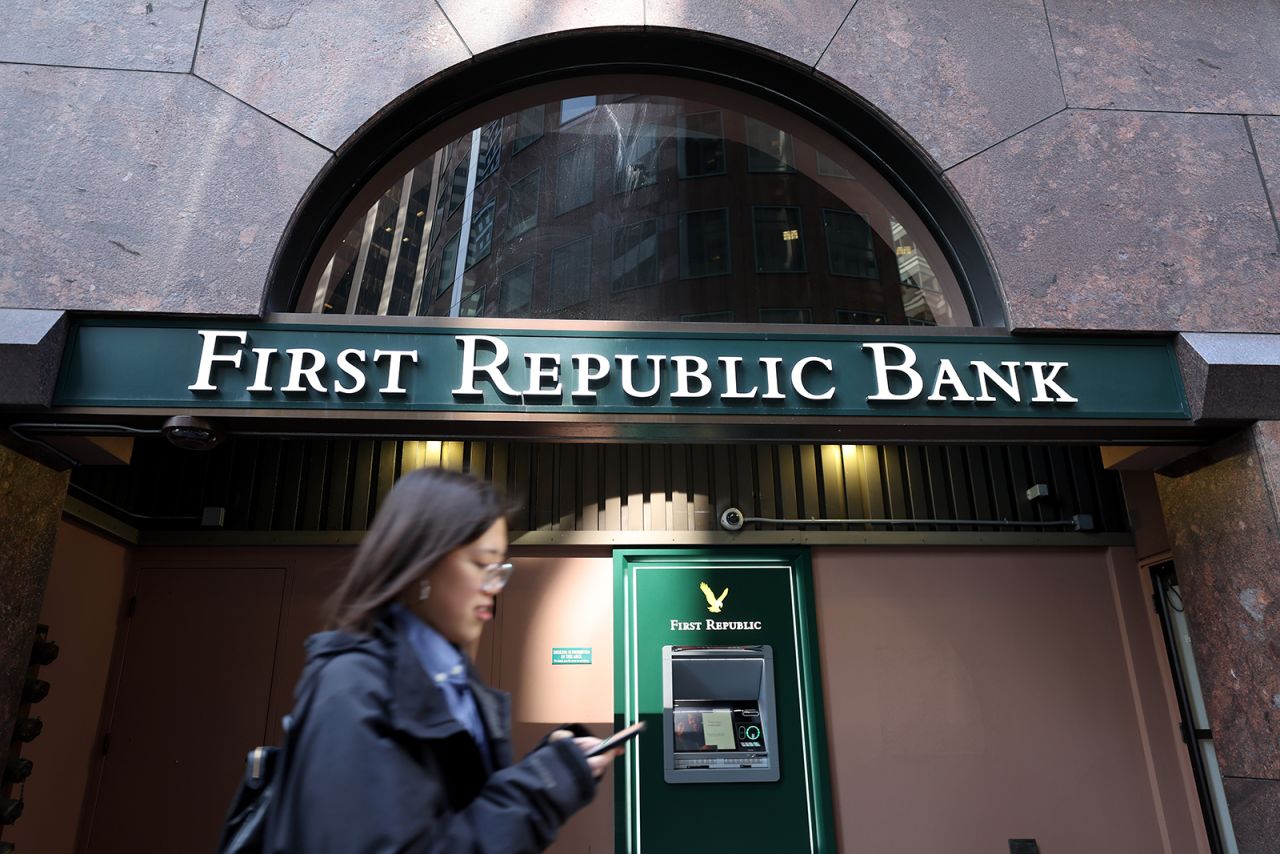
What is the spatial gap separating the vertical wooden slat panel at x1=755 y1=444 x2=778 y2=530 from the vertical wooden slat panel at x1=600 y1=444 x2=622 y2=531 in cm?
88

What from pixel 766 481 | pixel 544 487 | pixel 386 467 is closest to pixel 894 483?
pixel 766 481

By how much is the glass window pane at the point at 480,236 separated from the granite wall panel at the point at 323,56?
662 millimetres

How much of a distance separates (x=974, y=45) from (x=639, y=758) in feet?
13.2

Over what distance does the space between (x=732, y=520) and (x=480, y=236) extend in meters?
2.41

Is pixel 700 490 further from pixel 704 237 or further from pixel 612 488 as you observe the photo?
pixel 704 237

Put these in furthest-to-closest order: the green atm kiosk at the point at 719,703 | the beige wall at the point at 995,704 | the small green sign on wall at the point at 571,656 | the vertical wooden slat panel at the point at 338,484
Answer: the vertical wooden slat panel at the point at 338,484 < the small green sign on wall at the point at 571,656 < the beige wall at the point at 995,704 < the green atm kiosk at the point at 719,703

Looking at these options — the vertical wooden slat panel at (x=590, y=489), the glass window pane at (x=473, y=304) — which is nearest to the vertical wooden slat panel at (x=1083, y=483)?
the vertical wooden slat panel at (x=590, y=489)

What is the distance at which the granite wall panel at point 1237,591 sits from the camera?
3.01 meters

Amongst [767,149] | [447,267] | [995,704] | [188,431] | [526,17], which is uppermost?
[526,17]

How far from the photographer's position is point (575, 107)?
381 cm

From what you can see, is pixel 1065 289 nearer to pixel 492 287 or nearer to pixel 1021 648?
pixel 492 287

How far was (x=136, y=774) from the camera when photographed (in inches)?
186

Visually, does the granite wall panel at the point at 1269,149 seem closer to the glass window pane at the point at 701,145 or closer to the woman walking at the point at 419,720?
the glass window pane at the point at 701,145

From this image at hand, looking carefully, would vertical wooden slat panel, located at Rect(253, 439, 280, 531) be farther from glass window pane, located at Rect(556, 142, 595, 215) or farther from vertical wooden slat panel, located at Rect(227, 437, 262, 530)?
glass window pane, located at Rect(556, 142, 595, 215)
